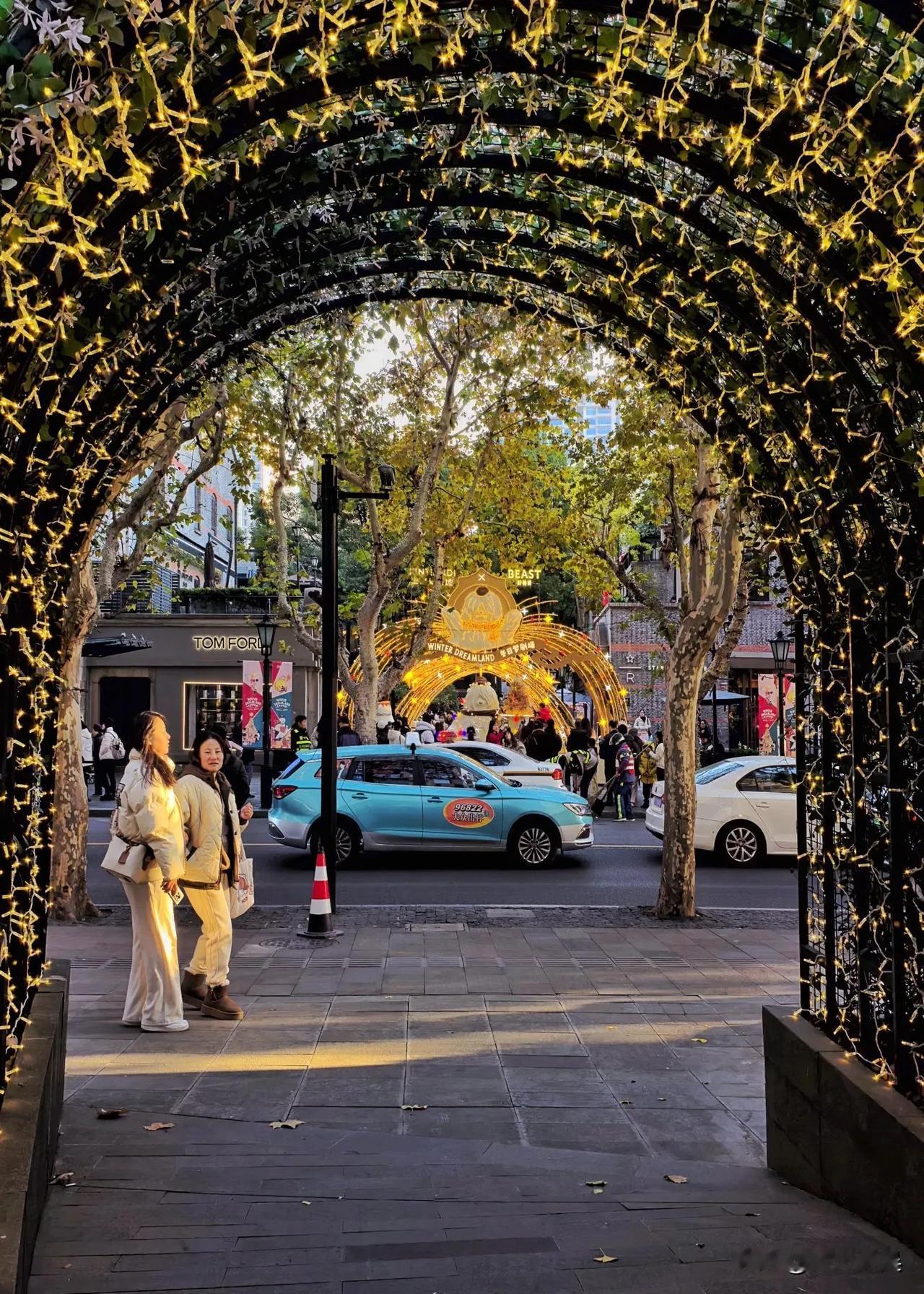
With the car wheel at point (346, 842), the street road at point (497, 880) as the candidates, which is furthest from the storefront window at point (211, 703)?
the car wheel at point (346, 842)

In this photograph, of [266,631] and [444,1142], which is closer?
[444,1142]

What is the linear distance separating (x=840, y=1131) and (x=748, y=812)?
11215 millimetres

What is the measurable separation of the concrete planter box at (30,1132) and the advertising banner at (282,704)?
62.1ft

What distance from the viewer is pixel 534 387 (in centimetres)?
1547

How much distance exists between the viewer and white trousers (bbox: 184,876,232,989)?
24.1 feet

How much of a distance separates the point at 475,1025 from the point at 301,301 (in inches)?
177

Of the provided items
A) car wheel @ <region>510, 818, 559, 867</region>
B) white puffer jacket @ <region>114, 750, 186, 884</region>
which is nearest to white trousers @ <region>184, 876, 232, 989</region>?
white puffer jacket @ <region>114, 750, 186, 884</region>

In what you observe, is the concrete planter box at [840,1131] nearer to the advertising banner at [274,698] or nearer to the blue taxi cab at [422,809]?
the blue taxi cab at [422,809]

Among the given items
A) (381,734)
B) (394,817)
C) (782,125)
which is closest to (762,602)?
(381,734)

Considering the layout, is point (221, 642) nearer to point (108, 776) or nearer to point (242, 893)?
point (108, 776)

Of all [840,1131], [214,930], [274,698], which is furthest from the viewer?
[274,698]

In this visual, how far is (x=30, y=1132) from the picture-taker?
11.6 ft

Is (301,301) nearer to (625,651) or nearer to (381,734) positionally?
(381,734)

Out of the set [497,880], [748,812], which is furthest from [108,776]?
[748,812]
